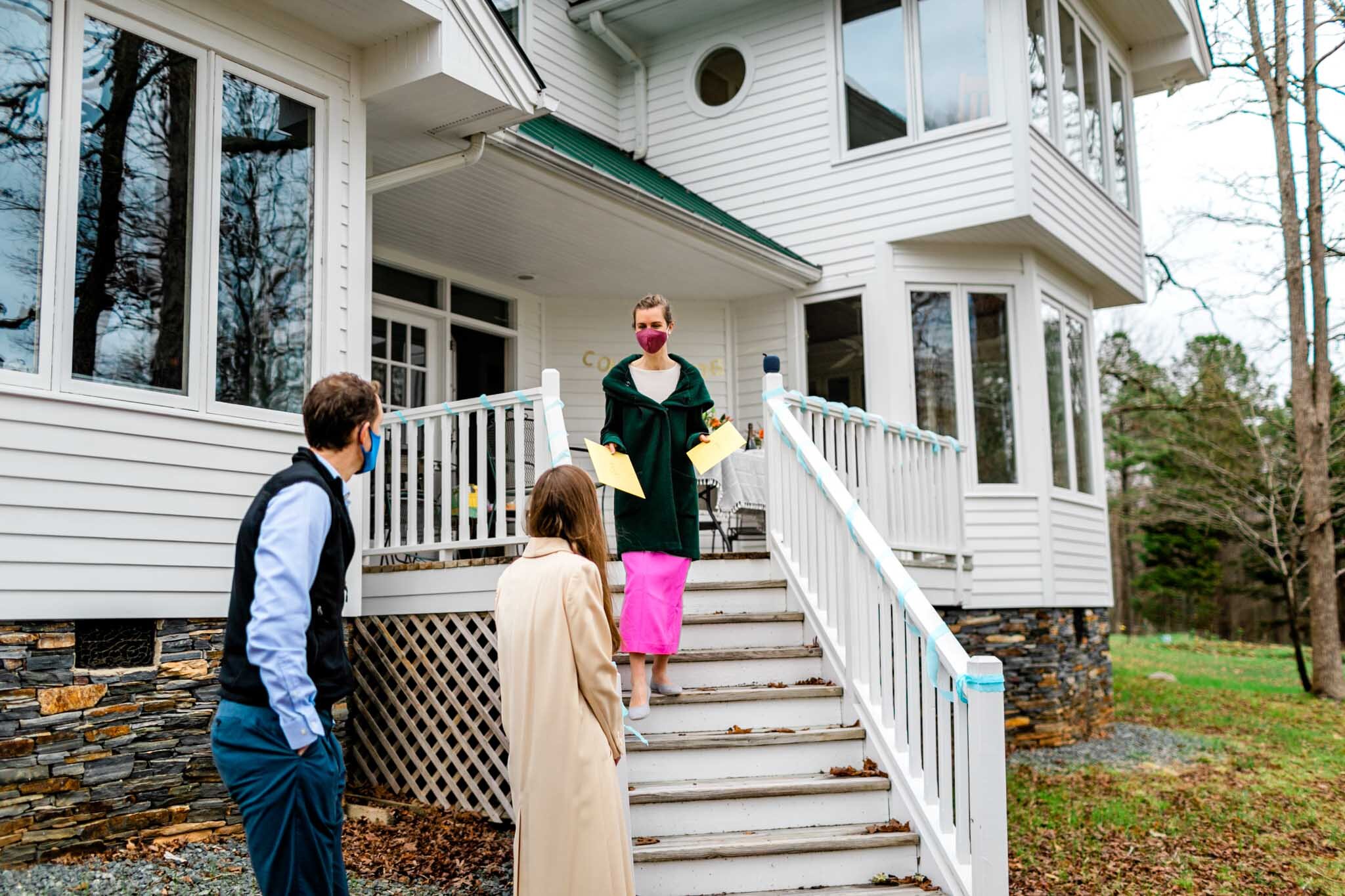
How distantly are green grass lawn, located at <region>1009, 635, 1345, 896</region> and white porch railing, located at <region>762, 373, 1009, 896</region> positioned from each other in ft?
4.45

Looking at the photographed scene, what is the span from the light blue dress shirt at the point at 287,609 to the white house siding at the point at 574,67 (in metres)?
8.17

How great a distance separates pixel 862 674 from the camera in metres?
4.69

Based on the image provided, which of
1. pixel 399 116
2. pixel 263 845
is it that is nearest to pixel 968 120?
pixel 399 116

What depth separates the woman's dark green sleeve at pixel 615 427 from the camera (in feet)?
15.2

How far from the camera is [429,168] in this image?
20.4 ft

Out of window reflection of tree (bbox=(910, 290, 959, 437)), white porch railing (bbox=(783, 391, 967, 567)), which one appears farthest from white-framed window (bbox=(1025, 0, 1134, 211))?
white porch railing (bbox=(783, 391, 967, 567))

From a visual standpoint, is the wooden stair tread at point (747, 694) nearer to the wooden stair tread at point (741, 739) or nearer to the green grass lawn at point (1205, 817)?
the wooden stair tread at point (741, 739)

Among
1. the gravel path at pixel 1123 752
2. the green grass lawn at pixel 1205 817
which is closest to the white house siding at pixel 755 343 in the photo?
the gravel path at pixel 1123 752

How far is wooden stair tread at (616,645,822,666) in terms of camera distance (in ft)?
16.4

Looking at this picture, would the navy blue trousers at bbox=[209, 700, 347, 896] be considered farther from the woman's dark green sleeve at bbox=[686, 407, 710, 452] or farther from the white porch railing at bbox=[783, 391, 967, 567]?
the white porch railing at bbox=[783, 391, 967, 567]

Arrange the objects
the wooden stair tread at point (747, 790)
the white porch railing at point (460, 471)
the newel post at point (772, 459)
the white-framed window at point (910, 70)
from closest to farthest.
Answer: the wooden stair tread at point (747, 790), the white porch railing at point (460, 471), the newel post at point (772, 459), the white-framed window at point (910, 70)

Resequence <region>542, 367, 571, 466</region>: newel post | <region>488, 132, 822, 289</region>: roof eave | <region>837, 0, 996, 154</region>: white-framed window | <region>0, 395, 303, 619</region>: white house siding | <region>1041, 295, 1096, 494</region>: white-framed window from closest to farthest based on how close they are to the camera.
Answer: <region>0, 395, 303, 619</region>: white house siding < <region>542, 367, 571, 466</region>: newel post < <region>488, 132, 822, 289</region>: roof eave < <region>837, 0, 996, 154</region>: white-framed window < <region>1041, 295, 1096, 494</region>: white-framed window

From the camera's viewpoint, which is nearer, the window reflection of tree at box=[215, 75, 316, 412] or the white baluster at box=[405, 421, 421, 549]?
the window reflection of tree at box=[215, 75, 316, 412]

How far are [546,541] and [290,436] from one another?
Result: 2.58 meters
